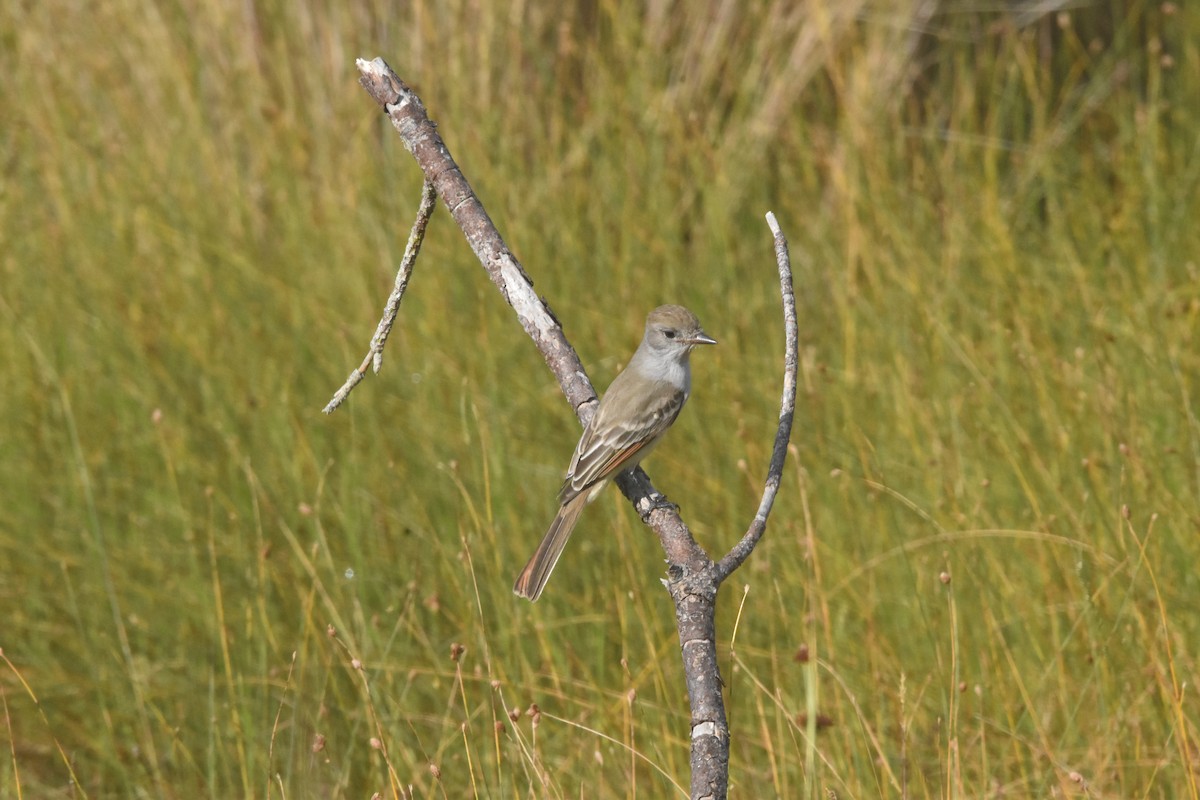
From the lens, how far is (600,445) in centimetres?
411

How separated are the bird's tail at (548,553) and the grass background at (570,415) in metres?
0.18

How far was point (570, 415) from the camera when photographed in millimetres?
5902

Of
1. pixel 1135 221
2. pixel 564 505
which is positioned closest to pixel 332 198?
pixel 564 505

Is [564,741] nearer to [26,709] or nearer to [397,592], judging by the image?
[397,592]

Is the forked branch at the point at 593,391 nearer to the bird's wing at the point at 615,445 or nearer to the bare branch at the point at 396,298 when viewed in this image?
the bare branch at the point at 396,298

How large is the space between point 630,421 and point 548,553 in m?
0.52

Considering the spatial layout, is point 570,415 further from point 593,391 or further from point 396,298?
point 396,298

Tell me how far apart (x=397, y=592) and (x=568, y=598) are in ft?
1.93

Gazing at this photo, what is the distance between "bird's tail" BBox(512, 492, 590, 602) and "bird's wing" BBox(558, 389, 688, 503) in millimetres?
72

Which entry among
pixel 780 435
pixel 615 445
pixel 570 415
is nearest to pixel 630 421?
pixel 615 445

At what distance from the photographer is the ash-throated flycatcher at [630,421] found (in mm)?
3939

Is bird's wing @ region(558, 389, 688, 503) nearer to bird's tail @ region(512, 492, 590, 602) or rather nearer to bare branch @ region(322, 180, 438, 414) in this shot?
bird's tail @ region(512, 492, 590, 602)

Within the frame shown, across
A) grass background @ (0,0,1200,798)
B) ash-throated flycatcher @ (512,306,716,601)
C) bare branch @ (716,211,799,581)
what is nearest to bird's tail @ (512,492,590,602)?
ash-throated flycatcher @ (512,306,716,601)

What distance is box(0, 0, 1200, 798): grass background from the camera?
4.33 m
